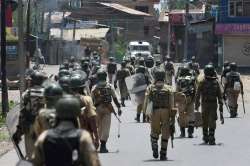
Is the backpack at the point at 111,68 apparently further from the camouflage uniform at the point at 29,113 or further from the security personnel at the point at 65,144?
→ the security personnel at the point at 65,144

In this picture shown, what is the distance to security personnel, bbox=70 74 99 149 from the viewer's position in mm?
12195

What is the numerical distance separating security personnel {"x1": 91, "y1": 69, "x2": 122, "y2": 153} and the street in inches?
17.1

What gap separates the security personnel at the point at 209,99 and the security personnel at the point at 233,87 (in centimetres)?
904

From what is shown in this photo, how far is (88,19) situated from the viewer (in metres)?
99.7

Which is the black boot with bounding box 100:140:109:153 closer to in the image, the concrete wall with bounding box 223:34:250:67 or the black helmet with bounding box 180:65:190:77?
the black helmet with bounding box 180:65:190:77

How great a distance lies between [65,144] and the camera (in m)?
7.49

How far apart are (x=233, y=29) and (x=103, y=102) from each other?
5351cm

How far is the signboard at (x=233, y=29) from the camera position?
70.2 m

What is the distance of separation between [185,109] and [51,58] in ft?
194

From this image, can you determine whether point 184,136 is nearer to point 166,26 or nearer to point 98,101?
point 98,101

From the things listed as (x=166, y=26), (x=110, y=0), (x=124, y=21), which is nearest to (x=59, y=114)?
(x=124, y=21)

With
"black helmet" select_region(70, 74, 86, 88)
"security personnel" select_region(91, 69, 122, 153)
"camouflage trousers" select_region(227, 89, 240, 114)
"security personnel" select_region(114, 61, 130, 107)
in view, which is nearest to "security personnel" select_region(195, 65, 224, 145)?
"security personnel" select_region(91, 69, 122, 153)

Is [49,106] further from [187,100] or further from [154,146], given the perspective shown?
[187,100]

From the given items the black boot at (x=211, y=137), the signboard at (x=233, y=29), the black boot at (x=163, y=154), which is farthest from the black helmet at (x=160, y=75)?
the signboard at (x=233, y=29)
